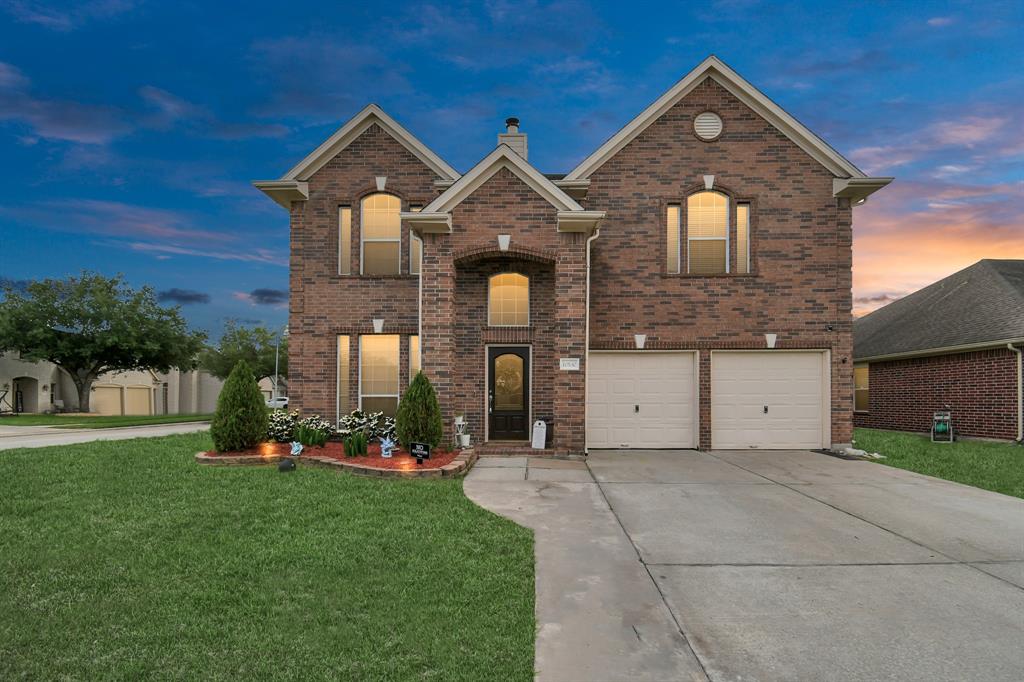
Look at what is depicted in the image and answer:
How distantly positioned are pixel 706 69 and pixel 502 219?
6315 millimetres

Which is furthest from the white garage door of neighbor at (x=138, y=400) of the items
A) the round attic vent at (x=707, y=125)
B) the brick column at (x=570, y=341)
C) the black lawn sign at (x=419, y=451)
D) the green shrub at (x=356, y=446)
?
the round attic vent at (x=707, y=125)

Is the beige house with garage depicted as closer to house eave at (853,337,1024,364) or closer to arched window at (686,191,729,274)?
arched window at (686,191,729,274)

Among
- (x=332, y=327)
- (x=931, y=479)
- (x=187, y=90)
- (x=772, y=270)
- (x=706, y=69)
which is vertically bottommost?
(x=931, y=479)

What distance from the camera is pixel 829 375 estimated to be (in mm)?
12336

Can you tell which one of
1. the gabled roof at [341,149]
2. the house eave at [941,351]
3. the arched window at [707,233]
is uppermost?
the gabled roof at [341,149]

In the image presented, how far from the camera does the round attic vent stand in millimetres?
12602

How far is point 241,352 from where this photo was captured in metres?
37.3

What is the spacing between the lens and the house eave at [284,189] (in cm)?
1252

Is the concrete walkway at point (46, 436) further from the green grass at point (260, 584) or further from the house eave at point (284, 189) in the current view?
the house eave at point (284, 189)

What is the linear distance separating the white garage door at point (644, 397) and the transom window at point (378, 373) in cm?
470

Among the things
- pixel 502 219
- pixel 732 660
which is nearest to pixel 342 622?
pixel 732 660

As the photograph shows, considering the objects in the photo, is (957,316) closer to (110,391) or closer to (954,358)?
(954,358)

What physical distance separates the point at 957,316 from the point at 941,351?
221cm

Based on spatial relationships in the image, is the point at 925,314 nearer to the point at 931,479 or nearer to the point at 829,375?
the point at 829,375
